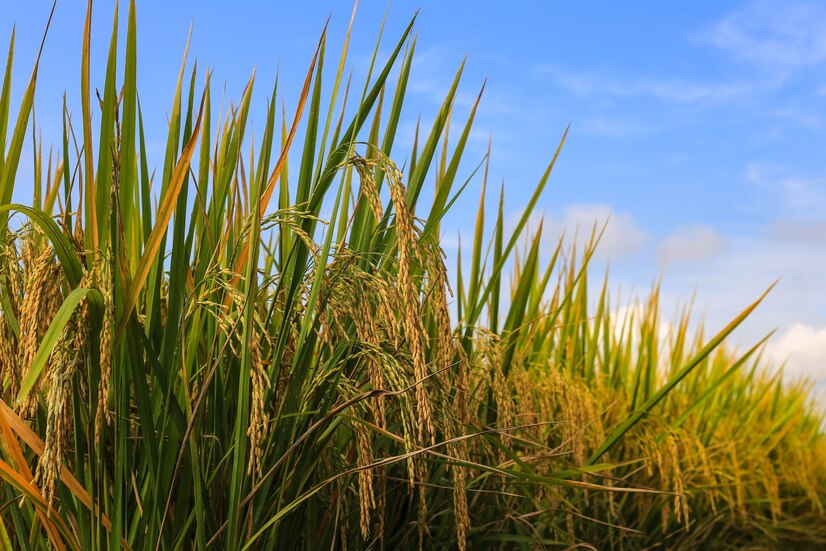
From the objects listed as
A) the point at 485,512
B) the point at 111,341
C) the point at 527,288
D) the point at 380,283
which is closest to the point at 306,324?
the point at 380,283

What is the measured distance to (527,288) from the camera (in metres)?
3.21

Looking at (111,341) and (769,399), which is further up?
(769,399)

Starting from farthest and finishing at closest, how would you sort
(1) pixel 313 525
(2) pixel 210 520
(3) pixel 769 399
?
1. (3) pixel 769 399
2. (1) pixel 313 525
3. (2) pixel 210 520

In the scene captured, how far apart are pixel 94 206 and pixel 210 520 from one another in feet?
2.34

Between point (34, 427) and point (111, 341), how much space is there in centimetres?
62

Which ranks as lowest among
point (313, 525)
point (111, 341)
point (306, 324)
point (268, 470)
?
point (313, 525)

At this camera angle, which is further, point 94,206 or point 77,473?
point 94,206

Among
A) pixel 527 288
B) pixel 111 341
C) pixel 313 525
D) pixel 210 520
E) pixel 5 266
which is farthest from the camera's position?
pixel 527 288

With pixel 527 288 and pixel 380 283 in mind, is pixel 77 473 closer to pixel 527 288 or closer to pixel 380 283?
pixel 380 283

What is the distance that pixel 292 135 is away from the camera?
191cm

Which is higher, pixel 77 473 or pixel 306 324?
pixel 306 324

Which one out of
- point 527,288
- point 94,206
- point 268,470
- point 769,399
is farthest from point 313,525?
point 769,399

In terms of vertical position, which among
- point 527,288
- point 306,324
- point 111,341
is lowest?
point 111,341

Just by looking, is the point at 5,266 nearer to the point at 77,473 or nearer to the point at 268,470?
the point at 77,473
